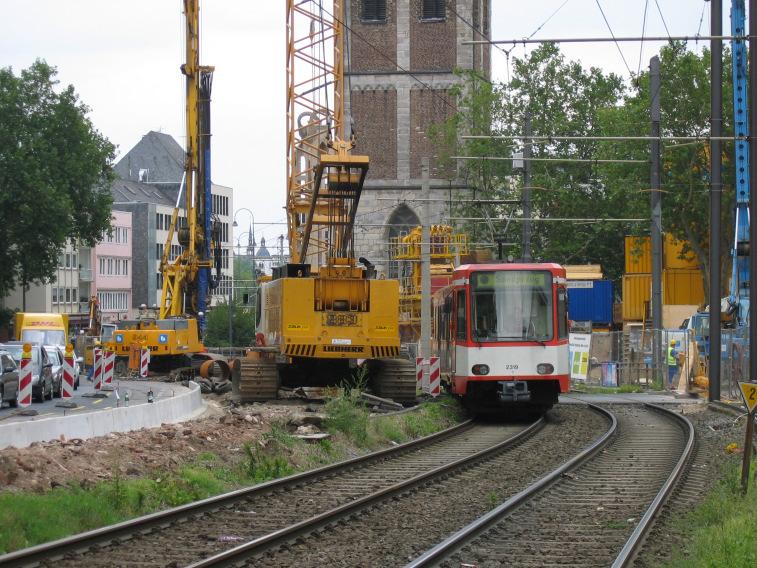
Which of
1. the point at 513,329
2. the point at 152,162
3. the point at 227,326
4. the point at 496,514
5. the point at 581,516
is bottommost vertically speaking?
the point at 581,516

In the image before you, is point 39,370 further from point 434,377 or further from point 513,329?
point 513,329

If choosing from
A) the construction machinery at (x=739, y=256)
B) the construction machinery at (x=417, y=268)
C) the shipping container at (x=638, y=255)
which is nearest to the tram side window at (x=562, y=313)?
the construction machinery at (x=739, y=256)

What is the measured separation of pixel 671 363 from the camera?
4450 centimetres

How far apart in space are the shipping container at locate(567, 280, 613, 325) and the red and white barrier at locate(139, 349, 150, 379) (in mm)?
24946

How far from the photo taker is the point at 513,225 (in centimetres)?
7612

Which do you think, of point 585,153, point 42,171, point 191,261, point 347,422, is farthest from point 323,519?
point 585,153

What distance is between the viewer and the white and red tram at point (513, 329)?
93.1 feet

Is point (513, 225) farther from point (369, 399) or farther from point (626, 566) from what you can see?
point (626, 566)

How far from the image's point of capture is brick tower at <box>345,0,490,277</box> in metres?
91.6

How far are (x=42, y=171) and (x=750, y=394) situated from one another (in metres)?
68.6

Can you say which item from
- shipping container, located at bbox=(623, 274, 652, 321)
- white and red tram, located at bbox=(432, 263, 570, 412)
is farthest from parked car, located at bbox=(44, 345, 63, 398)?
shipping container, located at bbox=(623, 274, 652, 321)

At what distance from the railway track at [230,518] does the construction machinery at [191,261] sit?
99.7ft

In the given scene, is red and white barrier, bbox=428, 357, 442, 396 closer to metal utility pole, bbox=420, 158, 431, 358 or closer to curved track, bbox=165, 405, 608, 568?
metal utility pole, bbox=420, 158, 431, 358

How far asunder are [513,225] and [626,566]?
6479 cm
